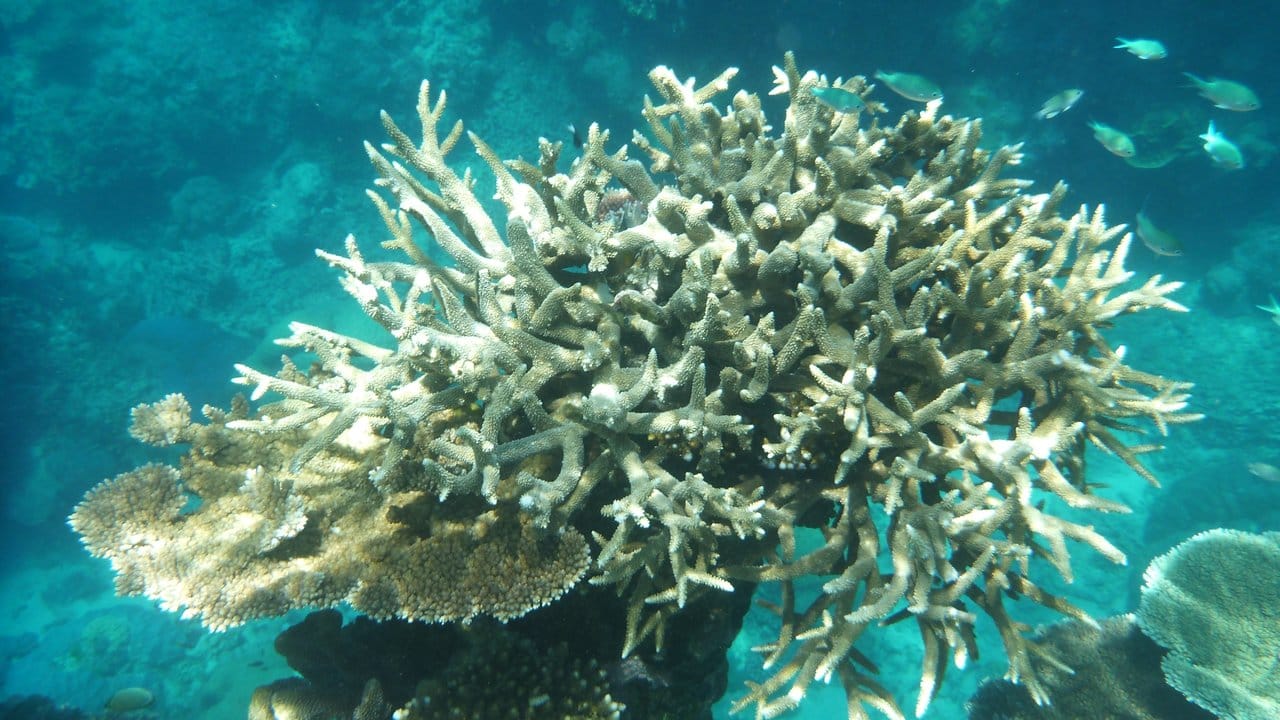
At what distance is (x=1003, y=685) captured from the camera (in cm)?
552

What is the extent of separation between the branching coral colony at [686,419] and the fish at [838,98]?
0.47 feet

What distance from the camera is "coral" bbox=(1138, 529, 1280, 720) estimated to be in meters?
4.56

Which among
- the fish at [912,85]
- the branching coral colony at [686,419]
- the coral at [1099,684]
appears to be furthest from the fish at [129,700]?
the fish at [912,85]

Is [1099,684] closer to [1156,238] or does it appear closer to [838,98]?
[1156,238]

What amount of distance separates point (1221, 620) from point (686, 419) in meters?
5.56

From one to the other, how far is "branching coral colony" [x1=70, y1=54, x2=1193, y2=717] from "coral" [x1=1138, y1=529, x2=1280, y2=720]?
2.94 meters

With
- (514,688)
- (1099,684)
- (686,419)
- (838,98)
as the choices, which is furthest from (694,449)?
(1099,684)

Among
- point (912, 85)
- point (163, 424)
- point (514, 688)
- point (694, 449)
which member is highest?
point (163, 424)

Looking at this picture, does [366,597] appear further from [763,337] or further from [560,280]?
[763,337]

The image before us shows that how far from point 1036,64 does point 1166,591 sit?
35.3ft

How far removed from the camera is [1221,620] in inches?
192

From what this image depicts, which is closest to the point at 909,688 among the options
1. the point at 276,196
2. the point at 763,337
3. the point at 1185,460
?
the point at 1185,460

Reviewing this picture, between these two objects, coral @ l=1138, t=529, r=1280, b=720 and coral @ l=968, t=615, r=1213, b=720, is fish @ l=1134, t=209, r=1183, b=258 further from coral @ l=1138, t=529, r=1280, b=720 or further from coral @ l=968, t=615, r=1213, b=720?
coral @ l=968, t=615, r=1213, b=720

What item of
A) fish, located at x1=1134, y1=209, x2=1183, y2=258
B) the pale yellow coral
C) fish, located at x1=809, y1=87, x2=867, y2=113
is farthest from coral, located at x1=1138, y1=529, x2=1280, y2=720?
the pale yellow coral
